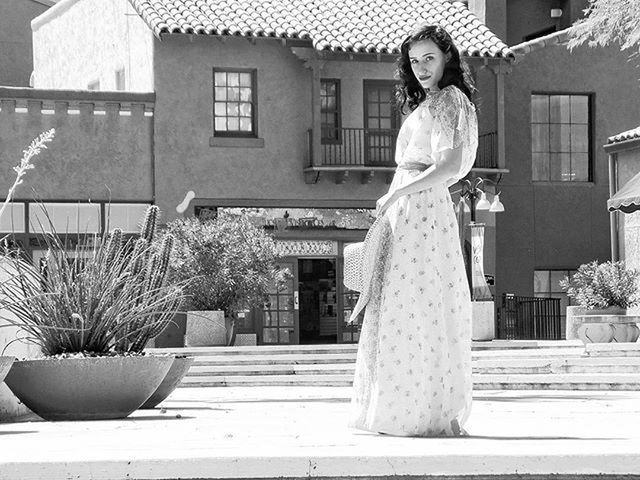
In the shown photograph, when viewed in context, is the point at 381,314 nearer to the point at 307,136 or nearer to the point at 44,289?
the point at 44,289

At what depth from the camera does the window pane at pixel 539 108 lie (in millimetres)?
35125

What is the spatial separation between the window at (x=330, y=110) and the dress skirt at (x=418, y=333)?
25.1 metres

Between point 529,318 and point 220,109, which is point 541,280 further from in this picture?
point 220,109

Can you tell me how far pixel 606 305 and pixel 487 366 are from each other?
280 inches

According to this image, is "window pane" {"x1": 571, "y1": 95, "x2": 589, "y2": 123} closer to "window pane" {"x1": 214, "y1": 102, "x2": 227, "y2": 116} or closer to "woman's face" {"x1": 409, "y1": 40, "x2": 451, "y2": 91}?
"window pane" {"x1": 214, "y1": 102, "x2": 227, "y2": 116}

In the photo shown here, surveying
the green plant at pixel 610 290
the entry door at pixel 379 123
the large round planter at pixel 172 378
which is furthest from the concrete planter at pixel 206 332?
the large round planter at pixel 172 378

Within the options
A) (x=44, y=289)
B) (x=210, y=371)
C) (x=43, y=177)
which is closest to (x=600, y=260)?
(x=43, y=177)

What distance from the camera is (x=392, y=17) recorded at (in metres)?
32.9

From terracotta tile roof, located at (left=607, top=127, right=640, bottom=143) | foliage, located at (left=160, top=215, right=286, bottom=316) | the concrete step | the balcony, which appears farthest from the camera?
the balcony

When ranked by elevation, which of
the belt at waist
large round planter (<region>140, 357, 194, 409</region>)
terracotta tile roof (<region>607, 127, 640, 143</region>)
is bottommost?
large round planter (<region>140, 357, 194, 409</region>)

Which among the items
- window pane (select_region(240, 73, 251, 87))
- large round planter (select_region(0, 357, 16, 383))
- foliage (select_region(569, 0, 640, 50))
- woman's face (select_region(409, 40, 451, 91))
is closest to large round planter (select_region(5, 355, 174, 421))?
large round planter (select_region(0, 357, 16, 383))

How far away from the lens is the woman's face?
744 cm

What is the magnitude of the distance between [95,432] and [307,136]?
2541cm

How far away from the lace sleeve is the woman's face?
103 millimetres
